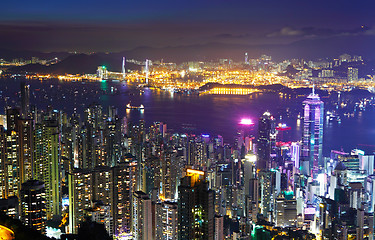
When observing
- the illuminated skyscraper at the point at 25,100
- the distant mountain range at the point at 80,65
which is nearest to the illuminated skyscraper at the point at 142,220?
the illuminated skyscraper at the point at 25,100

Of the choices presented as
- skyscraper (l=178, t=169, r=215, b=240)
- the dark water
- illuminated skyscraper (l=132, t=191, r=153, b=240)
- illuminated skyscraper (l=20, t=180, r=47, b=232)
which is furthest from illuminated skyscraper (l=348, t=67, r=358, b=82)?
illuminated skyscraper (l=20, t=180, r=47, b=232)

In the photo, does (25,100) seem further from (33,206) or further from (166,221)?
(166,221)

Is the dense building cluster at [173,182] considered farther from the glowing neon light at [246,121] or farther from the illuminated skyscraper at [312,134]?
the glowing neon light at [246,121]

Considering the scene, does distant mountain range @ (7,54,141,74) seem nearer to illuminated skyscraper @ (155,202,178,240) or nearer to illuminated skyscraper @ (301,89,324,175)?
illuminated skyscraper @ (301,89,324,175)

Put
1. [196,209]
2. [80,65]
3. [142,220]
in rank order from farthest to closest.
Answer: [80,65] → [142,220] → [196,209]

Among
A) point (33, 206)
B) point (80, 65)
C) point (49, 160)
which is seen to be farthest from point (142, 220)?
point (80, 65)

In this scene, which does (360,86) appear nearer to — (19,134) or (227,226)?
(227,226)

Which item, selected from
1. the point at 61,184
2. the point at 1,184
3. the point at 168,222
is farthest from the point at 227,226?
the point at 1,184
